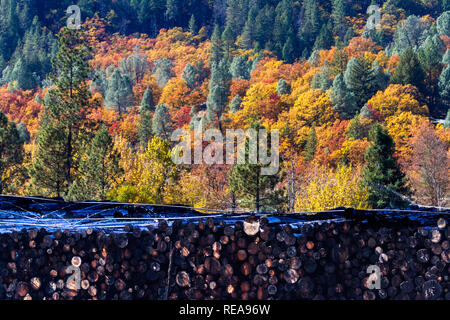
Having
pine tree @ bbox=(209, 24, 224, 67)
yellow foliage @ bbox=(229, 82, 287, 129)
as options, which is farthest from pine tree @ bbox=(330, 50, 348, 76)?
pine tree @ bbox=(209, 24, 224, 67)

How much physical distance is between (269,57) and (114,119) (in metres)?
46.8

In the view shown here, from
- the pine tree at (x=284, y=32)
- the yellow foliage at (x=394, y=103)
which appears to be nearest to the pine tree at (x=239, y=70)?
the pine tree at (x=284, y=32)

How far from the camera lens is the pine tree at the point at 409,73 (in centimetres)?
10612

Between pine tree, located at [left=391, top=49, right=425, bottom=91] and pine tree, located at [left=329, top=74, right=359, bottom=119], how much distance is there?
32.2ft

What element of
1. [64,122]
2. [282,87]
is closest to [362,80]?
[282,87]

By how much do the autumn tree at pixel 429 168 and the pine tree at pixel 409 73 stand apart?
24.4 metres

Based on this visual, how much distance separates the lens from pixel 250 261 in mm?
10164

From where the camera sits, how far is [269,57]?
15150 centimetres

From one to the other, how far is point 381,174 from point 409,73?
2421 inches

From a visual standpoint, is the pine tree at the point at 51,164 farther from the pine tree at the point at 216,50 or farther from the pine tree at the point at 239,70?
the pine tree at the point at 216,50

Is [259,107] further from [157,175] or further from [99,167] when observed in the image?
[99,167]

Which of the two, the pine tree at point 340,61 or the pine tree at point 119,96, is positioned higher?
the pine tree at point 340,61

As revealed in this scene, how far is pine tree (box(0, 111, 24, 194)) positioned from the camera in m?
50.0

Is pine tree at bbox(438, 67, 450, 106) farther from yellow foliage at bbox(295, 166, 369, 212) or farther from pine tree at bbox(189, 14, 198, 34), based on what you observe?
pine tree at bbox(189, 14, 198, 34)
